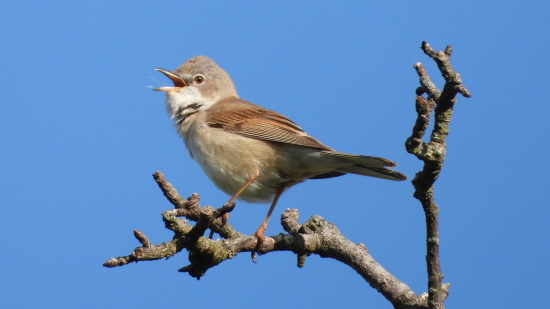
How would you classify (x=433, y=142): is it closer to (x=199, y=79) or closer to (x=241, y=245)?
(x=241, y=245)

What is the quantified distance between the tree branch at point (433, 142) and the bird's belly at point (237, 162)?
2702 mm

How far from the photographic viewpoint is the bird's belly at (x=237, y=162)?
614cm

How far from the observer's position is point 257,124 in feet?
21.5

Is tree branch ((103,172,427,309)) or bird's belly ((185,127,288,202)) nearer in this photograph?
tree branch ((103,172,427,309))

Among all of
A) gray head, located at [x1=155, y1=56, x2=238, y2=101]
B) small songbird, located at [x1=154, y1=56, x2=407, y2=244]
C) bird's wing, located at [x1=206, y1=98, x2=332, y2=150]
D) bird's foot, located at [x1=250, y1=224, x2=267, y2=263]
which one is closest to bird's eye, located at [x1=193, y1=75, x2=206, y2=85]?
gray head, located at [x1=155, y1=56, x2=238, y2=101]

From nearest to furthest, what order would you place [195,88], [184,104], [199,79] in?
[184,104] < [195,88] < [199,79]

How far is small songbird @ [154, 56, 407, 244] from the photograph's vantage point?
19.5ft

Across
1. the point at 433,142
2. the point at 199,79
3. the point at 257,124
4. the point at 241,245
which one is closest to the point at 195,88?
the point at 199,79

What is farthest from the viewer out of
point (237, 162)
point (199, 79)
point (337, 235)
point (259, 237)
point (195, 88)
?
point (199, 79)

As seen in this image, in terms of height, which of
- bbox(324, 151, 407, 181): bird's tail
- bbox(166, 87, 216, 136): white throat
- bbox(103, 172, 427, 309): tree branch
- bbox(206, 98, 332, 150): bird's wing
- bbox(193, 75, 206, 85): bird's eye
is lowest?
bbox(103, 172, 427, 309): tree branch

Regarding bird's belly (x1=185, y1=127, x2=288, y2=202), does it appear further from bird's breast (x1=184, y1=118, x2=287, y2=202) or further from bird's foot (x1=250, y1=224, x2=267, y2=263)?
bird's foot (x1=250, y1=224, x2=267, y2=263)

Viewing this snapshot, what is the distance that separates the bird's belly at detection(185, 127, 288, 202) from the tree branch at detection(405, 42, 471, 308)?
2702mm

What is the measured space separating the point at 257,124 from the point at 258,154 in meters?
0.47

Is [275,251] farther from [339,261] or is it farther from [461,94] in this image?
[461,94]
